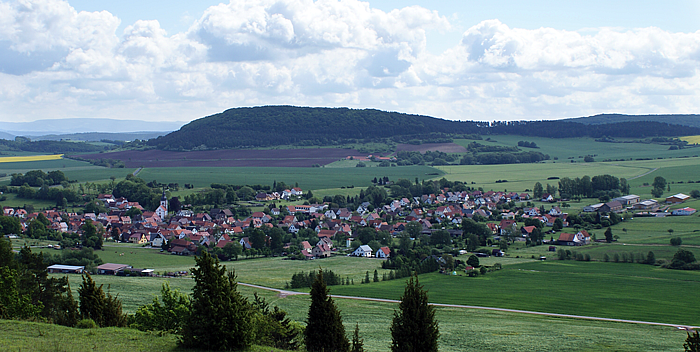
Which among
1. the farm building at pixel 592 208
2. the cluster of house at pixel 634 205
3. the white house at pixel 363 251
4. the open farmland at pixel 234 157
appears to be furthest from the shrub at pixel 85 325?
the open farmland at pixel 234 157

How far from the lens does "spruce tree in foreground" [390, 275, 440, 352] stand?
1697 cm

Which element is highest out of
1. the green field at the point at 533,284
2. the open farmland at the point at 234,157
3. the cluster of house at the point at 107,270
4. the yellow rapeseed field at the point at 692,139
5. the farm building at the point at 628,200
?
the yellow rapeseed field at the point at 692,139

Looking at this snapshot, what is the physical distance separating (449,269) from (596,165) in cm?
8805

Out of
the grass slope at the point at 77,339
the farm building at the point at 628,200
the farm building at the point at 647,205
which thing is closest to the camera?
the grass slope at the point at 77,339

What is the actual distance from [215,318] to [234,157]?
13724 centimetres

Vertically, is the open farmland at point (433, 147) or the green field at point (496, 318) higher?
the open farmland at point (433, 147)

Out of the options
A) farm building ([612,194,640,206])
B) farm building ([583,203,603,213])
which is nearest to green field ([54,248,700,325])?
farm building ([583,203,603,213])

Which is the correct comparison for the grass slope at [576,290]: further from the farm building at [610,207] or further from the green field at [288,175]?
the green field at [288,175]

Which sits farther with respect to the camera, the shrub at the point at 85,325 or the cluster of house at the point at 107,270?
the cluster of house at the point at 107,270

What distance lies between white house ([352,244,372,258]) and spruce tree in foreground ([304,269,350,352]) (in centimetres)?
3950

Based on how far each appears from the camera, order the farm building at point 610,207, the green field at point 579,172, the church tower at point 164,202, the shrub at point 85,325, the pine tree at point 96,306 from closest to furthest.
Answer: the shrub at point 85,325, the pine tree at point 96,306, the farm building at point 610,207, the church tower at point 164,202, the green field at point 579,172

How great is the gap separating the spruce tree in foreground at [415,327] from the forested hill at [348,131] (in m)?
155

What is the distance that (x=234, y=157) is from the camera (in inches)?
5886

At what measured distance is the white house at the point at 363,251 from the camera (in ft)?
189
